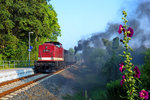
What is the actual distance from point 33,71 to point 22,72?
407 centimetres

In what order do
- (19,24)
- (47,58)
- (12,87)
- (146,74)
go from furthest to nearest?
(19,24) < (47,58) < (12,87) < (146,74)

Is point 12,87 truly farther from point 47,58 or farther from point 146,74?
point 47,58

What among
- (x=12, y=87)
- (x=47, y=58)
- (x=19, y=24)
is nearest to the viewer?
(x=12, y=87)

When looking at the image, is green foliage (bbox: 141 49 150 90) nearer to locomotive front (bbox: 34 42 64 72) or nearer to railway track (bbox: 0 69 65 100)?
railway track (bbox: 0 69 65 100)

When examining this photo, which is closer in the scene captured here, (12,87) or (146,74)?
(146,74)

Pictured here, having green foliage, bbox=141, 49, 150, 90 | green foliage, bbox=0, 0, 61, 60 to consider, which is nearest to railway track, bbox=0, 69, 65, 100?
green foliage, bbox=141, 49, 150, 90

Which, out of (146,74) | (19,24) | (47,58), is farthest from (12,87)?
(19,24)

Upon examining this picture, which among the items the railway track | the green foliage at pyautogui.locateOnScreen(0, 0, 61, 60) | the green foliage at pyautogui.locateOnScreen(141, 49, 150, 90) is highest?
the green foliage at pyautogui.locateOnScreen(0, 0, 61, 60)

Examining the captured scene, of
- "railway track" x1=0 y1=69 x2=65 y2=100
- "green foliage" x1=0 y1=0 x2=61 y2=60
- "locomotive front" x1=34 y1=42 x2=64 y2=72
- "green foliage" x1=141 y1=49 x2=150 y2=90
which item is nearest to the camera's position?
"green foliage" x1=141 y1=49 x2=150 y2=90

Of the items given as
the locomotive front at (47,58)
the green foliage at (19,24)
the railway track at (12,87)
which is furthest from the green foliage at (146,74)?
the green foliage at (19,24)

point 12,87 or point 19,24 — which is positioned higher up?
point 19,24

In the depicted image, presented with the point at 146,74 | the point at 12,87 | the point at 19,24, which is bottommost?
the point at 12,87

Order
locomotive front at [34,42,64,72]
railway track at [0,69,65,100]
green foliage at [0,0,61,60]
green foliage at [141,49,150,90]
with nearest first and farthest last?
green foliage at [141,49,150,90]
railway track at [0,69,65,100]
locomotive front at [34,42,64,72]
green foliage at [0,0,61,60]

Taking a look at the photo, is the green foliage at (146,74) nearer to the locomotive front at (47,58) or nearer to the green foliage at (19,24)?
the locomotive front at (47,58)
